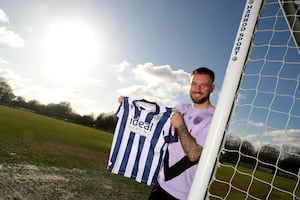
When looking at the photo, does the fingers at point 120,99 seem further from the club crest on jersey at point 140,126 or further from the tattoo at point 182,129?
the tattoo at point 182,129

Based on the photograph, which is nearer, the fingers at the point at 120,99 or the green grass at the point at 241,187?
the green grass at the point at 241,187

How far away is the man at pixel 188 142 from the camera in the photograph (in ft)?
7.83

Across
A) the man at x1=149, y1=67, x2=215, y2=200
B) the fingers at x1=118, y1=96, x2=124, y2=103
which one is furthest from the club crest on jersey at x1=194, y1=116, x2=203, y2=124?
the fingers at x1=118, y1=96, x2=124, y2=103

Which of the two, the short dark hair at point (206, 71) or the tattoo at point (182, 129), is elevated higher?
the short dark hair at point (206, 71)

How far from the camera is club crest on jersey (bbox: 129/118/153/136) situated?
2.80 metres

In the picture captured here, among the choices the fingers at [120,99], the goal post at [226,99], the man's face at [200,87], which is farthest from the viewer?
the fingers at [120,99]

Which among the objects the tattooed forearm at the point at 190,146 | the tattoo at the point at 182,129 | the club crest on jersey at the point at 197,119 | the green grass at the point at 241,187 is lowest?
the green grass at the point at 241,187

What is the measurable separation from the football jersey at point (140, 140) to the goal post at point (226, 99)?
722mm

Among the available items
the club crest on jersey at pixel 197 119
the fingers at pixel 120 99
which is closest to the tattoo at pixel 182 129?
the club crest on jersey at pixel 197 119

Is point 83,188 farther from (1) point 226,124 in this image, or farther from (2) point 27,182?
(1) point 226,124

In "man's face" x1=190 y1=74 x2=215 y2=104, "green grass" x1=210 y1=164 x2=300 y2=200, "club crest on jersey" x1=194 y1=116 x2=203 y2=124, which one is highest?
"man's face" x1=190 y1=74 x2=215 y2=104

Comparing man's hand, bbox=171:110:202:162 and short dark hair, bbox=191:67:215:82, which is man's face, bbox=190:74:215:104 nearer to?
short dark hair, bbox=191:67:215:82

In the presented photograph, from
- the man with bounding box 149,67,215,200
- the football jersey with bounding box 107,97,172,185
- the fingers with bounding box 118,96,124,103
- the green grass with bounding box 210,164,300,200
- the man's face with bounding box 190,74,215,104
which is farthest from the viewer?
the fingers with bounding box 118,96,124,103

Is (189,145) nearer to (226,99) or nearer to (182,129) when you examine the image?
(182,129)
